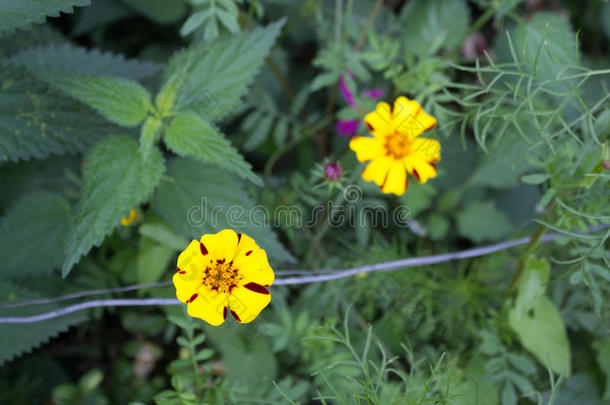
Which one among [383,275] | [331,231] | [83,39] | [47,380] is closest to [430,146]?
[383,275]

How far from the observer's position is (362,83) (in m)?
1.84

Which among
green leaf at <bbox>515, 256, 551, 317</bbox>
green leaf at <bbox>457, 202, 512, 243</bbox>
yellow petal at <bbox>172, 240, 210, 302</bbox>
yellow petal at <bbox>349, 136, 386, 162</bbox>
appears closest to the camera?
yellow petal at <bbox>172, 240, 210, 302</bbox>

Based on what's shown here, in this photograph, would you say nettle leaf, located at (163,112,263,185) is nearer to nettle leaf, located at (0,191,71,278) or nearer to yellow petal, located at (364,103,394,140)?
yellow petal, located at (364,103,394,140)

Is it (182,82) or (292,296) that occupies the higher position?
(182,82)

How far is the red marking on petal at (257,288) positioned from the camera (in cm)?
90

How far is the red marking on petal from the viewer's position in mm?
896

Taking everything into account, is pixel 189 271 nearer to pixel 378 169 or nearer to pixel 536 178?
pixel 378 169

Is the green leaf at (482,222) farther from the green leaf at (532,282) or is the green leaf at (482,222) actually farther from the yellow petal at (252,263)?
the yellow petal at (252,263)

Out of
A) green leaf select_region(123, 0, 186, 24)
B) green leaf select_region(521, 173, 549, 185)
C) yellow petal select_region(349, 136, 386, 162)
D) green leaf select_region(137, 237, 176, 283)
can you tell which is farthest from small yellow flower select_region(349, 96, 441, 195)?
green leaf select_region(123, 0, 186, 24)

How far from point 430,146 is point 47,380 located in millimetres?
1245

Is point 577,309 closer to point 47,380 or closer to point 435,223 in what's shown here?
A: point 435,223

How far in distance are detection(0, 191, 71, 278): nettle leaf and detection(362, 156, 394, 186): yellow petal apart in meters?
0.76

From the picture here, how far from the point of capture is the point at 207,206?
1101 mm

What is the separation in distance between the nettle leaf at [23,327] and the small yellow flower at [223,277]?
0.47m
